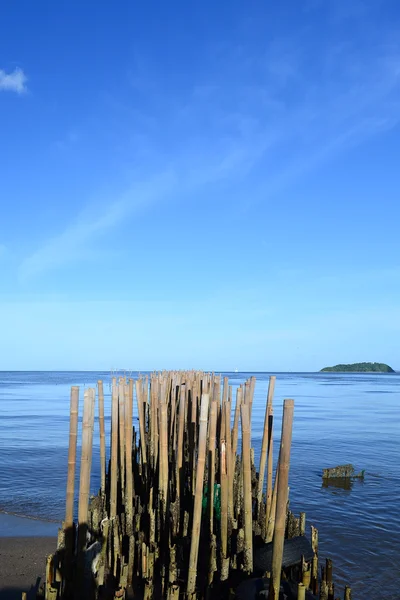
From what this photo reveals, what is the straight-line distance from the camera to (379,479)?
1535 cm

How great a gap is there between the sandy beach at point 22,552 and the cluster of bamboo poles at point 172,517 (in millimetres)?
1046

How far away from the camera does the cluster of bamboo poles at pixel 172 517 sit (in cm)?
589

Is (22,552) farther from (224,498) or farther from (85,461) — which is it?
(224,498)

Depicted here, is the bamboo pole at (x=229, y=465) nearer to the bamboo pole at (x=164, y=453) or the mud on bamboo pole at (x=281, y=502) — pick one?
the bamboo pole at (x=164, y=453)

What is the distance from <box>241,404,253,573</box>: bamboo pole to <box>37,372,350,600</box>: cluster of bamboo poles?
14 millimetres

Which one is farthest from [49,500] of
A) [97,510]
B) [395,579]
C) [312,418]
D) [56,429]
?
[312,418]

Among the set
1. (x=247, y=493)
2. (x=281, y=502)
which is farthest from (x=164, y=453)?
(x=281, y=502)

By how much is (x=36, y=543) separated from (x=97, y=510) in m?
1.60

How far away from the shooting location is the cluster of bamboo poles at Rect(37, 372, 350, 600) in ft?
19.3

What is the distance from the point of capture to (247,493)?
644cm

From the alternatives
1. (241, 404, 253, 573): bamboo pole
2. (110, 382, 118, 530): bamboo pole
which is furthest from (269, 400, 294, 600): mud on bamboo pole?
(110, 382, 118, 530): bamboo pole

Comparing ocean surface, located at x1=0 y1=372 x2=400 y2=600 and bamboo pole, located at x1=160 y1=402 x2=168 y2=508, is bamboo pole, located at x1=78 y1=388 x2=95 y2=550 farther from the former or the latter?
ocean surface, located at x1=0 y1=372 x2=400 y2=600

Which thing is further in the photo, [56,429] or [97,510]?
[56,429]

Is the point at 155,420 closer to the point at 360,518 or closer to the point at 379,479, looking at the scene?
the point at 360,518
